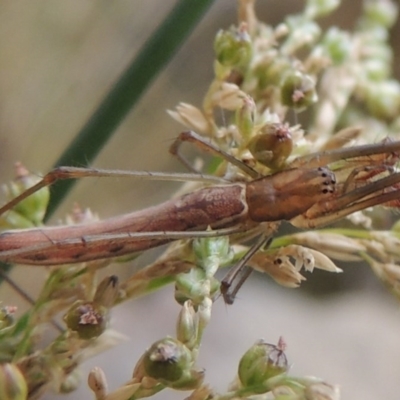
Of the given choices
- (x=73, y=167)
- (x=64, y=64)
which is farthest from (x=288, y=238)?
(x=64, y=64)

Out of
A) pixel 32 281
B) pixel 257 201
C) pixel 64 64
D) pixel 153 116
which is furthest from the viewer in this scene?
pixel 153 116

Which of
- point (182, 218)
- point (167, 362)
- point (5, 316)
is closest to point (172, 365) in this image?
point (167, 362)

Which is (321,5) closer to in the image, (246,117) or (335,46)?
(335,46)

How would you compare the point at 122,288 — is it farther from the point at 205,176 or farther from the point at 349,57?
the point at 349,57

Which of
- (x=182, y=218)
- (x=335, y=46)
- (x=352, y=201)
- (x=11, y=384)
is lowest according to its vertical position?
(x=11, y=384)

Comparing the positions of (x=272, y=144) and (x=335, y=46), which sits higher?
(x=335, y=46)

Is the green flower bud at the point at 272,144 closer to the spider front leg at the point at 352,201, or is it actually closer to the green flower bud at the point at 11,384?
the spider front leg at the point at 352,201
